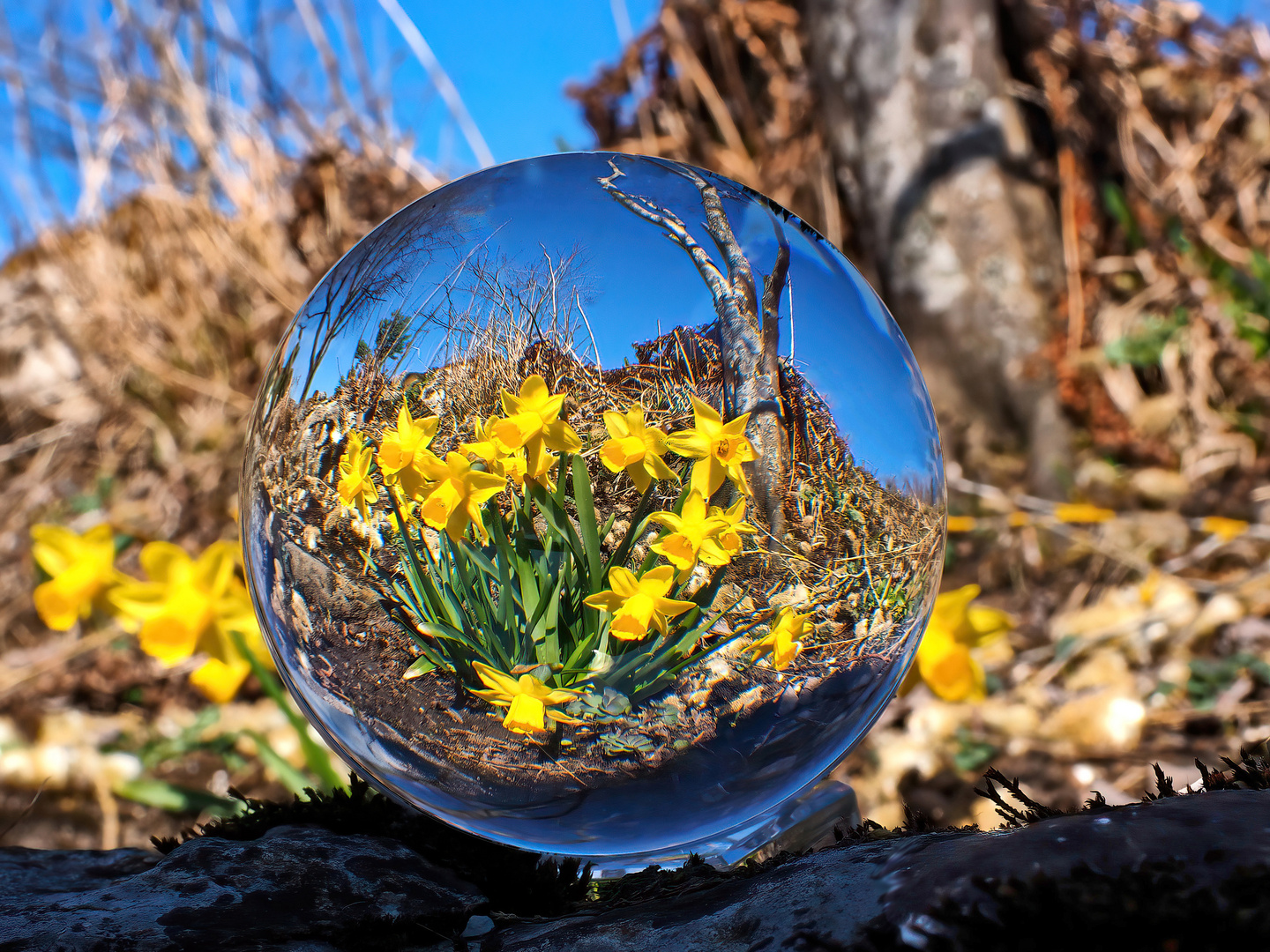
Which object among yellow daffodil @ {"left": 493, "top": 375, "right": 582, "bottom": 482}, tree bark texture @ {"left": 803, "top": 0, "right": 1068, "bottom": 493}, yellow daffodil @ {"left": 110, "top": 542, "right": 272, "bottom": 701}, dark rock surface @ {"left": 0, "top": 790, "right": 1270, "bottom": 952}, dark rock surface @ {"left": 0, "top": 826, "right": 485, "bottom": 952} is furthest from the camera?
tree bark texture @ {"left": 803, "top": 0, "right": 1068, "bottom": 493}

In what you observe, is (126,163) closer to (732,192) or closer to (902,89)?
(902,89)

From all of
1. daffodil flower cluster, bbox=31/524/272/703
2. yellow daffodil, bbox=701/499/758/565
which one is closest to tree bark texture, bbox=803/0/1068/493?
yellow daffodil, bbox=701/499/758/565

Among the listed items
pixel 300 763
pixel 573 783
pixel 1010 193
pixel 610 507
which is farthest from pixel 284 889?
pixel 1010 193

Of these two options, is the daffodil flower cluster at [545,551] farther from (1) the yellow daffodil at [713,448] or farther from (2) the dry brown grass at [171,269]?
(2) the dry brown grass at [171,269]

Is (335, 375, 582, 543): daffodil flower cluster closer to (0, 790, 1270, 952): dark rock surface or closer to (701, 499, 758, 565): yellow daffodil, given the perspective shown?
(701, 499, 758, 565): yellow daffodil

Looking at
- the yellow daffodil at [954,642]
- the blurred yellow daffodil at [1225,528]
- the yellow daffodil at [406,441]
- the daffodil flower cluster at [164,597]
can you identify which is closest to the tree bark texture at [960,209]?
the blurred yellow daffodil at [1225,528]
